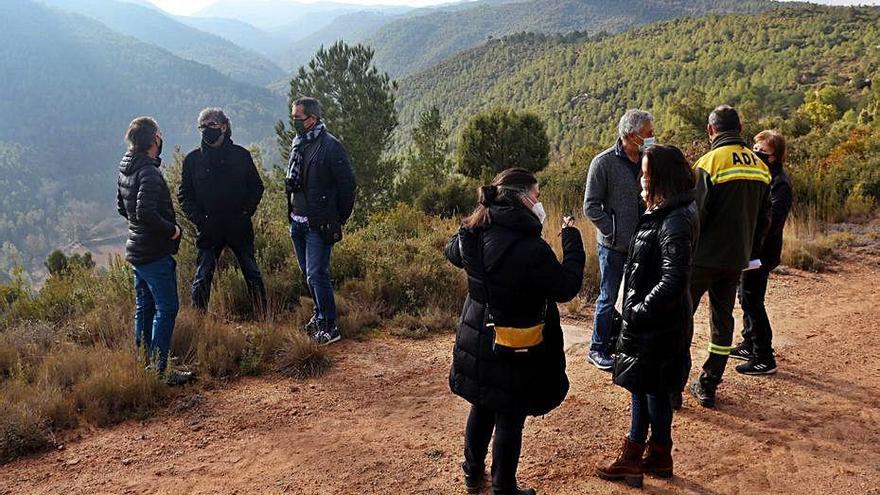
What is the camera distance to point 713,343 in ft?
12.3

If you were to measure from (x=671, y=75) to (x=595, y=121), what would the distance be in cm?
914

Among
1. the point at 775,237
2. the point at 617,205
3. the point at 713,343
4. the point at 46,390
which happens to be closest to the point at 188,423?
the point at 46,390

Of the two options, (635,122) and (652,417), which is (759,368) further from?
(635,122)

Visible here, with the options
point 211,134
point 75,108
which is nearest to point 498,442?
point 211,134

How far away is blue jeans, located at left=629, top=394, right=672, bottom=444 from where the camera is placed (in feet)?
9.31

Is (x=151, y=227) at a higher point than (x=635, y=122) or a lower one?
lower

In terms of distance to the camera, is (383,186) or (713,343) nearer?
(713,343)

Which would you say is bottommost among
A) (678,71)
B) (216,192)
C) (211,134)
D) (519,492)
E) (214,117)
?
(519,492)

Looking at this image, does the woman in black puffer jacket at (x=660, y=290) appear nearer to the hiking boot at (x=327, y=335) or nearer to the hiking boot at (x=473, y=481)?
the hiking boot at (x=473, y=481)

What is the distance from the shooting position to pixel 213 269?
5.07 metres

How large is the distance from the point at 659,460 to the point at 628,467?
0.53 feet

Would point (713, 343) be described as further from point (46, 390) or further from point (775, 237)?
point (46, 390)

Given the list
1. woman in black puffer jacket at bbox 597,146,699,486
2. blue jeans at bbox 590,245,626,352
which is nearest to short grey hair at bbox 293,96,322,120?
blue jeans at bbox 590,245,626,352

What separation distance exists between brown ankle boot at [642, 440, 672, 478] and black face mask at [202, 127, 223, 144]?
394 cm
